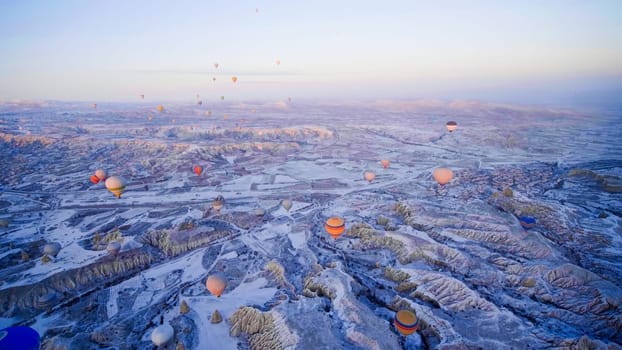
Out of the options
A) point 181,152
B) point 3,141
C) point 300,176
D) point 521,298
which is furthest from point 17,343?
point 3,141

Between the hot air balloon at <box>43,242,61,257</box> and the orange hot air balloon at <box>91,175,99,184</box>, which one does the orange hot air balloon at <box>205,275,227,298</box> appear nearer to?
the hot air balloon at <box>43,242,61,257</box>

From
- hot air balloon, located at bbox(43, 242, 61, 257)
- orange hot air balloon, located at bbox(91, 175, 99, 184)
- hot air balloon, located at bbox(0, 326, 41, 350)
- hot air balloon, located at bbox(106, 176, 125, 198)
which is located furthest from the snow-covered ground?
hot air balloon, located at bbox(106, 176, 125, 198)

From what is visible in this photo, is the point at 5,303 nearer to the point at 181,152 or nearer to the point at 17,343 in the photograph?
the point at 17,343

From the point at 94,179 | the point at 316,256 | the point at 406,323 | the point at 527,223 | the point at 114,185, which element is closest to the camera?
the point at 406,323

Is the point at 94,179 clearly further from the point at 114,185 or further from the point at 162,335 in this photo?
the point at 162,335

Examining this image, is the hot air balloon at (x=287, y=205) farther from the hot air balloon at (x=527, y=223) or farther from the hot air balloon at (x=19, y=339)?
the hot air balloon at (x=19, y=339)

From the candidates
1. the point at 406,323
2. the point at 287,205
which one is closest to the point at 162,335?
the point at 406,323

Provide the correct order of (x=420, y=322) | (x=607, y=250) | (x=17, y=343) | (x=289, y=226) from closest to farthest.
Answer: (x=17, y=343) → (x=420, y=322) → (x=607, y=250) → (x=289, y=226)
